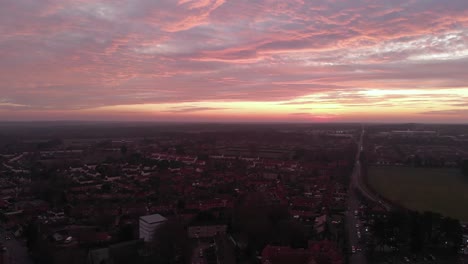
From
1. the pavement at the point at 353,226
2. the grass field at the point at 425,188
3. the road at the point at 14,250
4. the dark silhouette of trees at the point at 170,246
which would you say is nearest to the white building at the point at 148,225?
the dark silhouette of trees at the point at 170,246

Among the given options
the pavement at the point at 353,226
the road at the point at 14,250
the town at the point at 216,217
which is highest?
the town at the point at 216,217

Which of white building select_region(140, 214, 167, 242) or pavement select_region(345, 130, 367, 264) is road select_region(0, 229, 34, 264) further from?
pavement select_region(345, 130, 367, 264)

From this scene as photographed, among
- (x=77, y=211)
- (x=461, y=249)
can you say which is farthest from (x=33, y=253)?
Answer: (x=461, y=249)

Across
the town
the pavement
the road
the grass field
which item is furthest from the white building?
the grass field

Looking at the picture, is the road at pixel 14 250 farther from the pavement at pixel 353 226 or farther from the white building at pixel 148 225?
the pavement at pixel 353 226

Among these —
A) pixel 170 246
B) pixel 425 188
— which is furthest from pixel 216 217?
pixel 425 188
